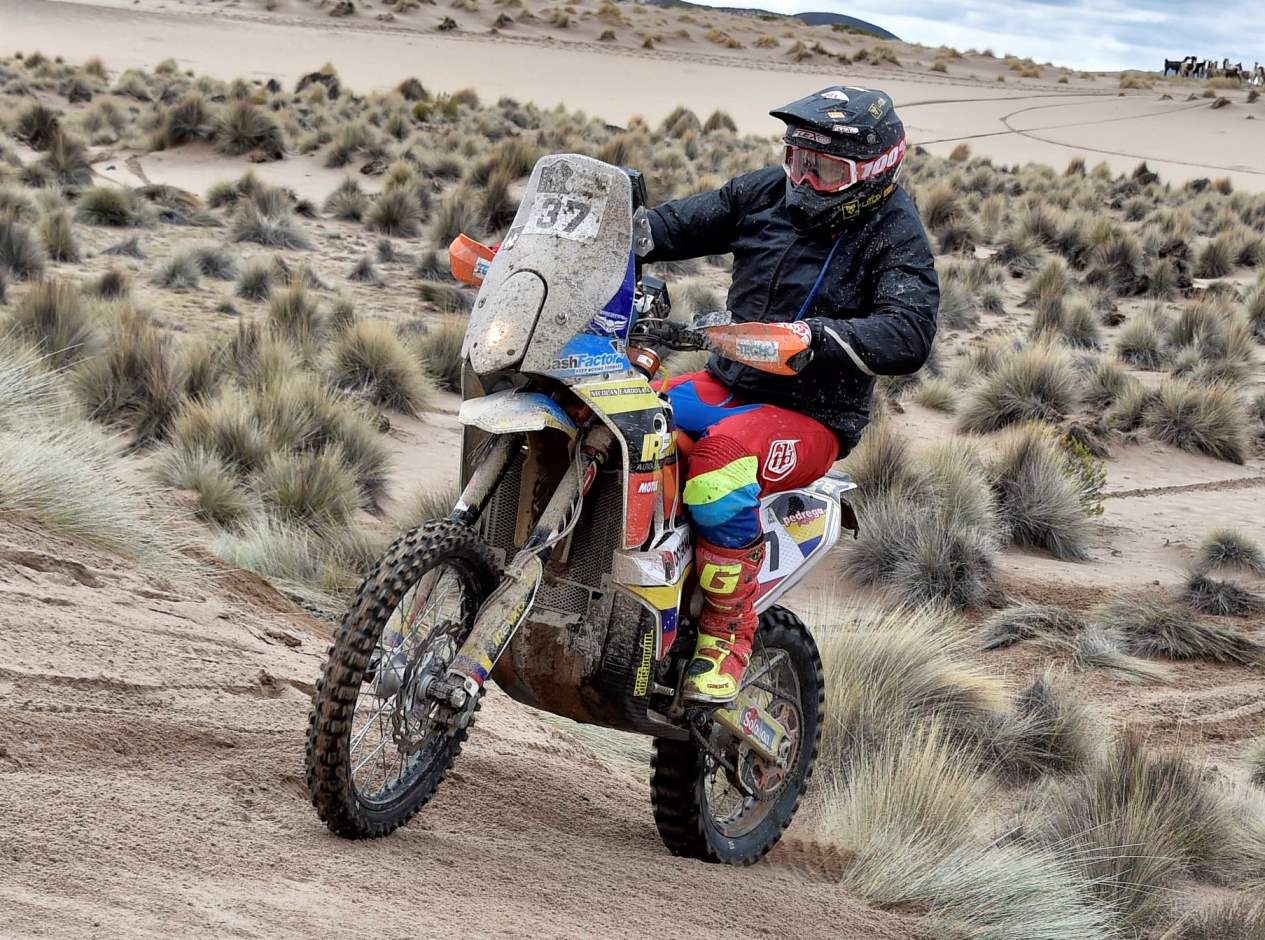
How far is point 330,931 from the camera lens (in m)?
2.99

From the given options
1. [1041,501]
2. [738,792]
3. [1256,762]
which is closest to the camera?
[738,792]

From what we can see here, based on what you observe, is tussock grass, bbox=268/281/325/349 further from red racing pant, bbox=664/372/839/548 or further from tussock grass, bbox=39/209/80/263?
red racing pant, bbox=664/372/839/548

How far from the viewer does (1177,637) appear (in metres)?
8.27

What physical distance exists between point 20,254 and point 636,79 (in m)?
41.9

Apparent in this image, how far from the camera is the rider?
4.00m

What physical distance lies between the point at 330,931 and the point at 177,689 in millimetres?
1605

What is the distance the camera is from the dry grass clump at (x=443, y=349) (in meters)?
12.0

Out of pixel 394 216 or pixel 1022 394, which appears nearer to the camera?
pixel 1022 394

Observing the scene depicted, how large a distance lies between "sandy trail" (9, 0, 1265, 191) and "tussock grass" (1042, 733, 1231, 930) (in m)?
36.1

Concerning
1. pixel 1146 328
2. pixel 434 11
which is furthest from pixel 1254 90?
pixel 1146 328

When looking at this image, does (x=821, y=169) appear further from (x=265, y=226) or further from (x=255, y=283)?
(x=265, y=226)

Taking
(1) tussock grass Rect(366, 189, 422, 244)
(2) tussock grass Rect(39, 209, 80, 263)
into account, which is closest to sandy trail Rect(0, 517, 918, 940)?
(2) tussock grass Rect(39, 209, 80, 263)

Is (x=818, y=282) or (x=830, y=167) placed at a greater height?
(x=830, y=167)

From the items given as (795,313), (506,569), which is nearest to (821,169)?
(795,313)
